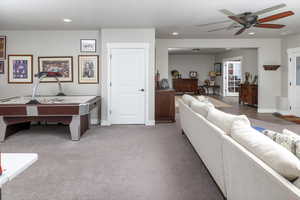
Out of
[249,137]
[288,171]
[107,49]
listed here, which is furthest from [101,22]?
[288,171]

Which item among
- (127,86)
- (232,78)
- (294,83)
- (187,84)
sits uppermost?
(232,78)

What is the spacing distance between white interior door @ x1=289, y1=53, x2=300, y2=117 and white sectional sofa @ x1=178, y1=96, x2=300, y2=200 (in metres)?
5.58

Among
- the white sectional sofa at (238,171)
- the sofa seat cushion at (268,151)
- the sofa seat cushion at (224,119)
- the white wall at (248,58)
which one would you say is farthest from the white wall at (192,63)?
the sofa seat cushion at (268,151)

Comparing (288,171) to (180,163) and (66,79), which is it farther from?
(66,79)

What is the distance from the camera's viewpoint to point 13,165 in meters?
1.24

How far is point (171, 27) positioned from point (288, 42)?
3.87m

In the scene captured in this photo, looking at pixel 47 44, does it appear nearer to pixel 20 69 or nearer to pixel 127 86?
pixel 20 69

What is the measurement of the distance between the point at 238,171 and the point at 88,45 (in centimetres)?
527

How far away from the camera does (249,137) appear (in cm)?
182

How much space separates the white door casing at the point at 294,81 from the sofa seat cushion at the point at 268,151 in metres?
6.30

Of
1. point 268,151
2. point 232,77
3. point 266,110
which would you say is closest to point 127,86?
point 266,110

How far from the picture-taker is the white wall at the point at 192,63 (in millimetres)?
15164

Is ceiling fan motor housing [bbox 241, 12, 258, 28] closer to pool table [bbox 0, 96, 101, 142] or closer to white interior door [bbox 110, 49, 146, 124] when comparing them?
white interior door [bbox 110, 49, 146, 124]

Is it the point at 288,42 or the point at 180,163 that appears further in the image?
the point at 288,42
